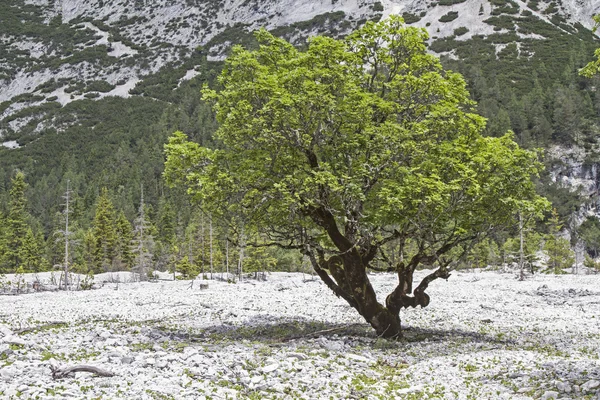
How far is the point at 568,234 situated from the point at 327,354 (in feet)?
357

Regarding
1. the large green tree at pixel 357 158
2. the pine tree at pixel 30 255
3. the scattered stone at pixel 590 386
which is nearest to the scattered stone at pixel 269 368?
the large green tree at pixel 357 158

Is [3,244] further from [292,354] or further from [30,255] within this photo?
[292,354]

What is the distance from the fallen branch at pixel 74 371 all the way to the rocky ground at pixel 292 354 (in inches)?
4.2

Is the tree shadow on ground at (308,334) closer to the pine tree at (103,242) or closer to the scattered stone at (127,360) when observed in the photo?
the scattered stone at (127,360)

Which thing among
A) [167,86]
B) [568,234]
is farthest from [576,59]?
[167,86]

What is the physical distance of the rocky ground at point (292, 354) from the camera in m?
10.1

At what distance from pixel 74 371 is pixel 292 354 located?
5.08 metres

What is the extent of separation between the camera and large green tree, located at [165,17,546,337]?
576 inches

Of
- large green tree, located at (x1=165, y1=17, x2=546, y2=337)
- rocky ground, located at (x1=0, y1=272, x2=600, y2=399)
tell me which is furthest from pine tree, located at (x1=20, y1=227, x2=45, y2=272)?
large green tree, located at (x1=165, y1=17, x2=546, y2=337)

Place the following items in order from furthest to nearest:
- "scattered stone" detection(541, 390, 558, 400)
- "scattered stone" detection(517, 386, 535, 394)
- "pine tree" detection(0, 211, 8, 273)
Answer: "pine tree" detection(0, 211, 8, 273) → "scattered stone" detection(517, 386, 535, 394) → "scattered stone" detection(541, 390, 558, 400)

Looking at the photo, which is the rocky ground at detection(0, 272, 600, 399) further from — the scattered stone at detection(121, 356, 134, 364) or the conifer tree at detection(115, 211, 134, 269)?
the conifer tree at detection(115, 211, 134, 269)

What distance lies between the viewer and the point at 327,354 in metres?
13.6

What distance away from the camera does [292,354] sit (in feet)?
43.1

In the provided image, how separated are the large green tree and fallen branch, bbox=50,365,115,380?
5.88 meters
